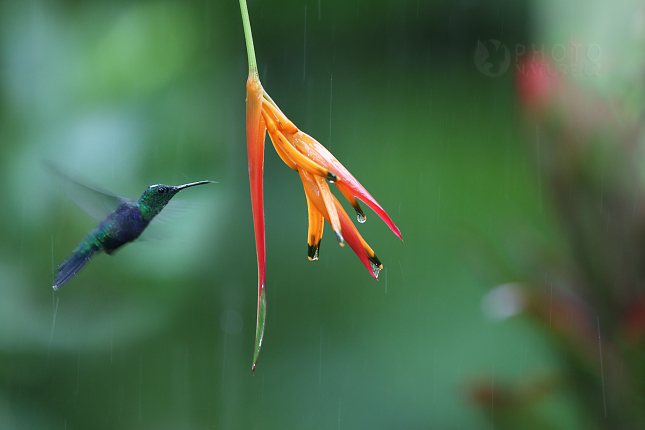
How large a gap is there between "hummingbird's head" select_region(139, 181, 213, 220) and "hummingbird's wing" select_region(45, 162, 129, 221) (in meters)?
0.06

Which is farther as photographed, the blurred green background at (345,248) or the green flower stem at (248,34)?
the blurred green background at (345,248)

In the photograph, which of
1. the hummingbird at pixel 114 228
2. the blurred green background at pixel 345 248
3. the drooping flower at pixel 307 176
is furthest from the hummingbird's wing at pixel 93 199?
the blurred green background at pixel 345 248

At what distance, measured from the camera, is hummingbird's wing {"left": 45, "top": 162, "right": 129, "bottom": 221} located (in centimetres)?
54

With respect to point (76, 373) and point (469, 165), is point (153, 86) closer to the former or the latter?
point (76, 373)

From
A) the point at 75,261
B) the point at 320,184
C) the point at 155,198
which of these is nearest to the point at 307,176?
the point at 320,184

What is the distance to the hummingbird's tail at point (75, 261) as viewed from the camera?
535 millimetres

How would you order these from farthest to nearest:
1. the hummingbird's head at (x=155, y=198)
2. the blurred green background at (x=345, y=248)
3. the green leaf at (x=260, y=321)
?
1. the blurred green background at (x=345, y=248)
2. the hummingbird's head at (x=155, y=198)
3. the green leaf at (x=260, y=321)

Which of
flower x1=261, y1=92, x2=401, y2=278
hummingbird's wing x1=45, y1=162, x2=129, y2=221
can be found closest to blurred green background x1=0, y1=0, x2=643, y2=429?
hummingbird's wing x1=45, y1=162, x2=129, y2=221

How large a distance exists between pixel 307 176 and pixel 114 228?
0.29 m

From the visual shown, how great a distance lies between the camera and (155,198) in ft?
1.67

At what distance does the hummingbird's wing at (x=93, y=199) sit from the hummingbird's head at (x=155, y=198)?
56 mm

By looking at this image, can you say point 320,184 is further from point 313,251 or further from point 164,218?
point 164,218

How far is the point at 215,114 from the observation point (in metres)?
1.54

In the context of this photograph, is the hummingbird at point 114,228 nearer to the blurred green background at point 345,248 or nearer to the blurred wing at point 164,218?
the blurred wing at point 164,218
